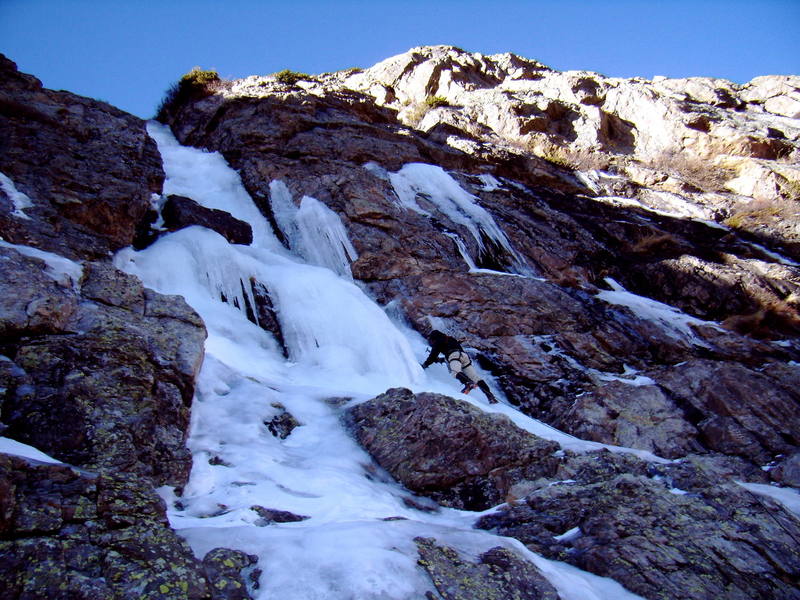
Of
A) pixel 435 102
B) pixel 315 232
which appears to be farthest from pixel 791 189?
pixel 315 232

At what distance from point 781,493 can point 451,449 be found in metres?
4.05

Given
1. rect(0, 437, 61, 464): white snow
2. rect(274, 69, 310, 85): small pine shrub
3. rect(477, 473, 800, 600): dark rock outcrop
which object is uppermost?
rect(274, 69, 310, 85): small pine shrub

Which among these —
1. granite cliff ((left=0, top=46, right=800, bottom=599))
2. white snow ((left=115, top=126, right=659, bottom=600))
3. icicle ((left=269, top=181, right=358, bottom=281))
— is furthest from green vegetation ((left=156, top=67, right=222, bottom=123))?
icicle ((left=269, top=181, right=358, bottom=281))

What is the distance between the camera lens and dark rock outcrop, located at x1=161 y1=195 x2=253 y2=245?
36.1ft

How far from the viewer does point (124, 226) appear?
382 inches

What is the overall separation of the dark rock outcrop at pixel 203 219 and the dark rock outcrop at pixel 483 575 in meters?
9.06

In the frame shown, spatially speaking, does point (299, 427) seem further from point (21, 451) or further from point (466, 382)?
point (466, 382)

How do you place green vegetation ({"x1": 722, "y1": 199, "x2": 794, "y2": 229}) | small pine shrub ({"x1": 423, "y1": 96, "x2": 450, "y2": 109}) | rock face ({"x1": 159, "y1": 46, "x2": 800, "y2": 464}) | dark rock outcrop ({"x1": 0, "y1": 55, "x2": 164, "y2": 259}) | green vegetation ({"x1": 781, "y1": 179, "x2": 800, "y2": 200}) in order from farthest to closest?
small pine shrub ({"x1": 423, "y1": 96, "x2": 450, "y2": 109}) < green vegetation ({"x1": 781, "y1": 179, "x2": 800, "y2": 200}) < green vegetation ({"x1": 722, "y1": 199, "x2": 794, "y2": 229}) < rock face ({"x1": 159, "y1": 46, "x2": 800, "y2": 464}) < dark rock outcrop ({"x1": 0, "y1": 55, "x2": 164, "y2": 259})

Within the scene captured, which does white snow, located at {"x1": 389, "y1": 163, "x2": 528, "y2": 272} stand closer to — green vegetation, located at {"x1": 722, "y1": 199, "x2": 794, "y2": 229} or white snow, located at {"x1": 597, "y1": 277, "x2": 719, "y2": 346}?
white snow, located at {"x1": 597, "y1": 277, "x2": 719, "y2": 346}

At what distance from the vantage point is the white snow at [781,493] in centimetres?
596

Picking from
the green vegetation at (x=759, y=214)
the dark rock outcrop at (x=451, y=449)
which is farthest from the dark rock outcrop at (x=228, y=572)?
the green vegetation at (x=759, y=214)

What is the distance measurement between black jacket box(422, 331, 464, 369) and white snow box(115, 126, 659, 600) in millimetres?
381

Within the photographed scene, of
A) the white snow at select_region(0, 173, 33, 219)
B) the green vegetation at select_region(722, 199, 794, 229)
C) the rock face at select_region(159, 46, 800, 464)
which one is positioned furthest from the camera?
the green vegetation at select_region(722, 199, 794, 229)

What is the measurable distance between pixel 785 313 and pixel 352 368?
31.7ft
